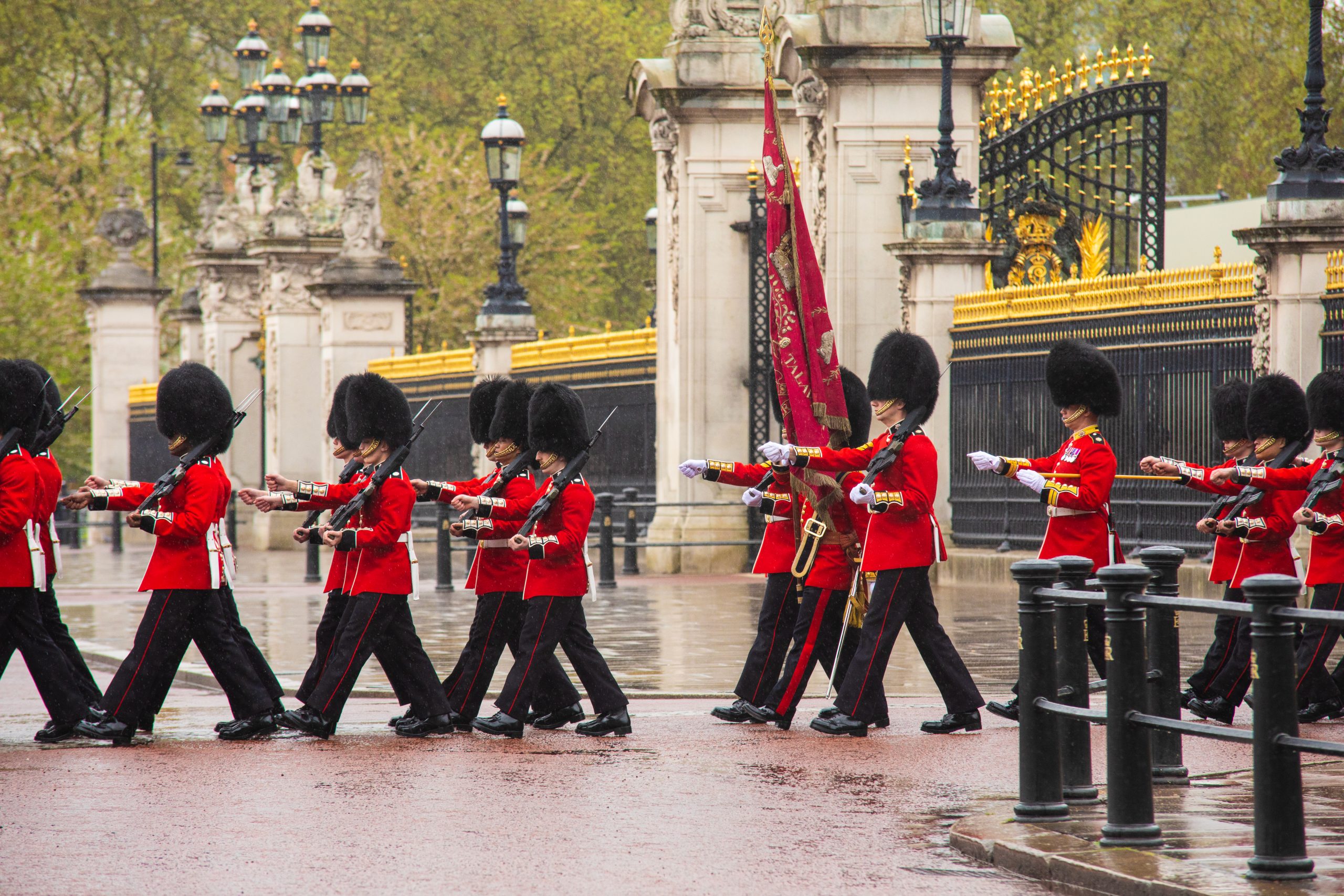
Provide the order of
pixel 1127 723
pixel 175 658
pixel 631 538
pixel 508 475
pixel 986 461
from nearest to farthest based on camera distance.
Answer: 1. pixel 1127 723
2. pixel 986 461
3. pixel 175 658
4. pixel 508 475
5. pixel 631 538

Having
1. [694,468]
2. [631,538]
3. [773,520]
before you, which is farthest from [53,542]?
[631,538]

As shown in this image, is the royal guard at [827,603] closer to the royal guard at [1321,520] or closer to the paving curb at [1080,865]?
the royal guard at [1321,520]

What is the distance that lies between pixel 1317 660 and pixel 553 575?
3.37m

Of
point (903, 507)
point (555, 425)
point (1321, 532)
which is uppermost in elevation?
point (555, 425)

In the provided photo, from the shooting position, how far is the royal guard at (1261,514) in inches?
376

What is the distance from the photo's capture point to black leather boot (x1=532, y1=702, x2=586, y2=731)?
9.95 metres

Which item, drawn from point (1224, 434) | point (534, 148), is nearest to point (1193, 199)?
point (534, 148)

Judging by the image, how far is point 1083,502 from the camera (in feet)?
31.2

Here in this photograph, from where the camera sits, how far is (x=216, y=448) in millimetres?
9922

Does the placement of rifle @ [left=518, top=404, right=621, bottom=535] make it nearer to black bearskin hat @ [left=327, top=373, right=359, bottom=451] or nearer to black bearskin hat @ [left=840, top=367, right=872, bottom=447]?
black bearskin hat @ [left=327, top=373, right=359, bottom=451]

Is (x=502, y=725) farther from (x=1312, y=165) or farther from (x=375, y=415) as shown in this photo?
(x=1312, y=165)

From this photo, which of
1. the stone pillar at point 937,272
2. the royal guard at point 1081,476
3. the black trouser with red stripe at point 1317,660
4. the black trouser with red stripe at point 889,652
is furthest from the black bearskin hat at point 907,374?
the stone pillar at point 937,272

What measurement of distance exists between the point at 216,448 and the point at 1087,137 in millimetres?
10397

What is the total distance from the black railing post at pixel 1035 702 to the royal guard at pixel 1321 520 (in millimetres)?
2549
